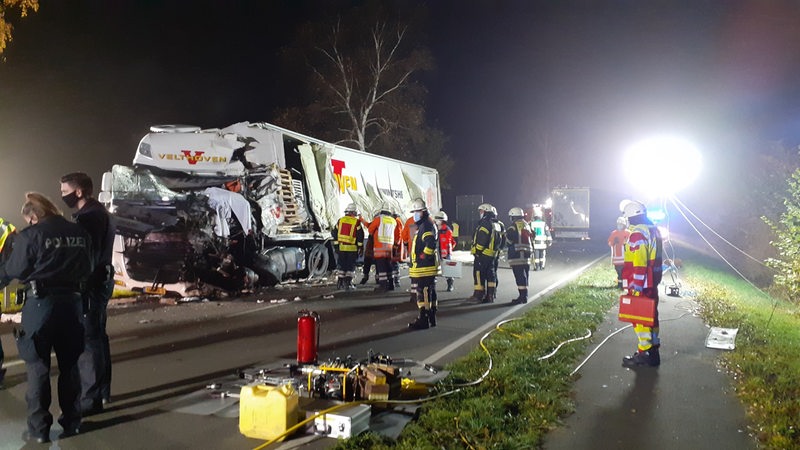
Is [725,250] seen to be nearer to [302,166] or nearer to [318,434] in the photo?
[302,166]

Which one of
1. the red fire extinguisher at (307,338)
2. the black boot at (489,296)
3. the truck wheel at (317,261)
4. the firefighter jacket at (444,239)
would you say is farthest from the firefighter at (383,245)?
the red fire extinguisher at (307,338)

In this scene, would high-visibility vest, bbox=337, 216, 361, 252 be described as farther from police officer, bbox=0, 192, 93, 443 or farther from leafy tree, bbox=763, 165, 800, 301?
police officer, bbox=0, 192, 93, 443

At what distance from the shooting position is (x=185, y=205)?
11.5 m

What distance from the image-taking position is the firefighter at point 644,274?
6723 mm

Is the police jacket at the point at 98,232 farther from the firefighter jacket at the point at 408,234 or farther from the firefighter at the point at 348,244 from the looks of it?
the firefighter jacket at the point at 408,234

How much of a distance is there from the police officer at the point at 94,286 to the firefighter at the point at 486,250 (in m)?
7.45

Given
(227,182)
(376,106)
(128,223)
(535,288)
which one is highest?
(376,106)

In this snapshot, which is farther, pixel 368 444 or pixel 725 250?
pixel 725 250

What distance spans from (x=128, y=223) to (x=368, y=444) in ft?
28.3

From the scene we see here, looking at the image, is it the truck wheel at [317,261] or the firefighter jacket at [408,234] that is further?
the truck wheel at [317,261]

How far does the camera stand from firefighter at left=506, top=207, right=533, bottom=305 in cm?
1187

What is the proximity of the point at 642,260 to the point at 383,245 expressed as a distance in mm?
7311

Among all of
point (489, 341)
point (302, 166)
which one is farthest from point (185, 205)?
point (489, 341)

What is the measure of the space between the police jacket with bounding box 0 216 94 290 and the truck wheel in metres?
10.5
